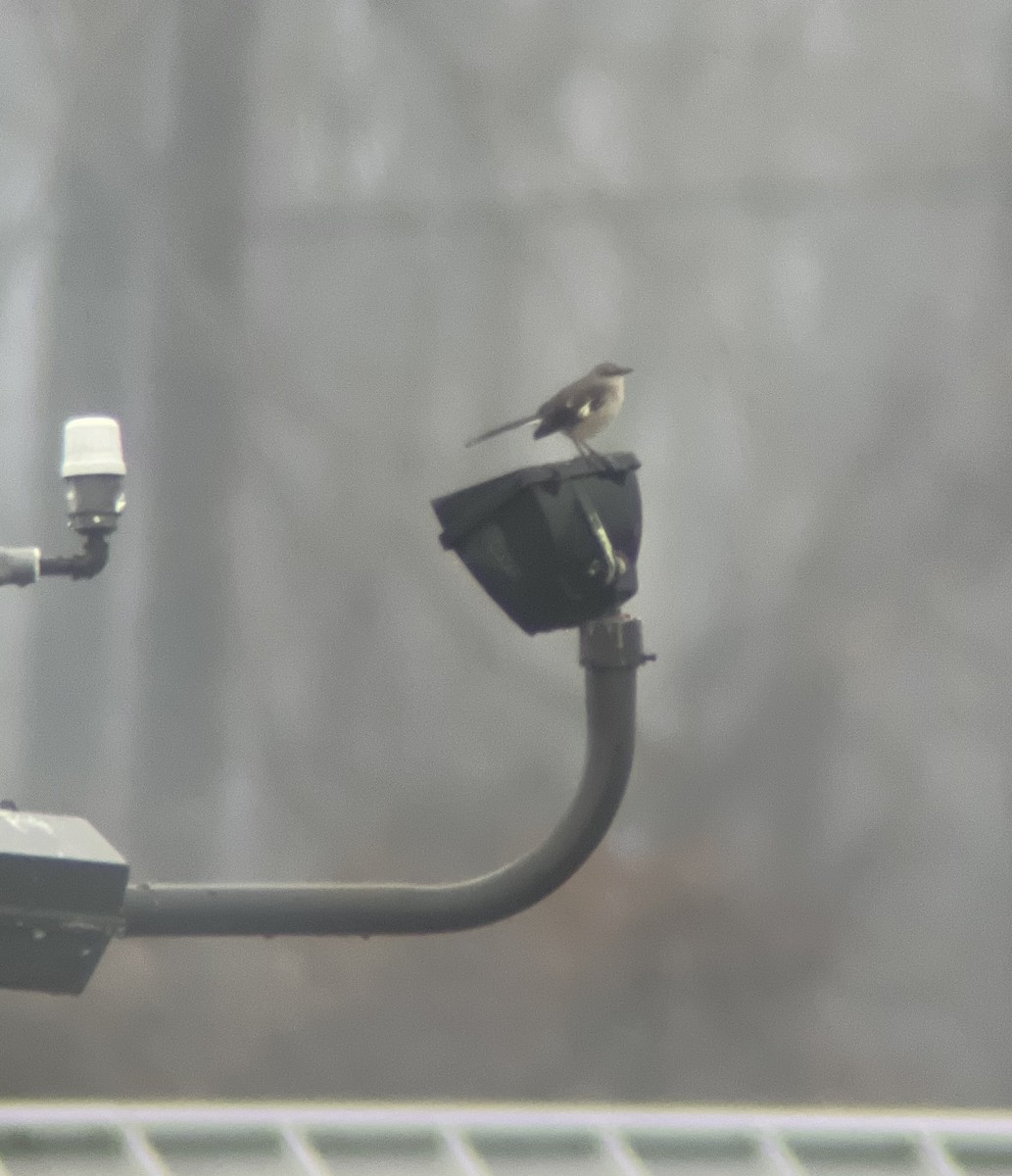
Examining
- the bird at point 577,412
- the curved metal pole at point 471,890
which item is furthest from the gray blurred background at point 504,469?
the curved metal pole at point 471,890

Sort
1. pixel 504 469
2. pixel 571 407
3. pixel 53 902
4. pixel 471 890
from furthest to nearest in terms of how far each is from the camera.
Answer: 1. pixel 504 469
2. pixel 571 407
3. pixel 471 890
4. pixel 53 902

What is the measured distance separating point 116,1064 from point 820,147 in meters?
2.41

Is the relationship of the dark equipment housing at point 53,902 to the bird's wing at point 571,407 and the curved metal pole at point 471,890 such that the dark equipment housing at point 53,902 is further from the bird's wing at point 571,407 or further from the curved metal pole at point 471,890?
the bird's wing at point 571,407

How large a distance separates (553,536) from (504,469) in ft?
7.49

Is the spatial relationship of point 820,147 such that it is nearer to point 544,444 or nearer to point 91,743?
point 544,444

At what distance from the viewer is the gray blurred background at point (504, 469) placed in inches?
122

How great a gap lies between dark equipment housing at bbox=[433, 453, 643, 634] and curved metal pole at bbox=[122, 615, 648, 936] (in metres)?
0.04

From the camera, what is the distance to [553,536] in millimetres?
986

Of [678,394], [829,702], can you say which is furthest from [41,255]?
[829,702]

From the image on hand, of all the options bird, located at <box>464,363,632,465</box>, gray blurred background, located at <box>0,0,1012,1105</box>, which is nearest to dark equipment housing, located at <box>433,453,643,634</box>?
bird, located at <box>464,363,632,465</box>

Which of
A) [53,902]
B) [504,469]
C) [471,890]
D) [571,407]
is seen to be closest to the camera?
[53,902]

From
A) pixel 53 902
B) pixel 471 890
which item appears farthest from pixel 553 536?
pixel 53 902

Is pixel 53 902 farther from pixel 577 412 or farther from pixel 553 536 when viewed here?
pixel 577 412

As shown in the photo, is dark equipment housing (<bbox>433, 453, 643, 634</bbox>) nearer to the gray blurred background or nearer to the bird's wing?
the bird's wing
